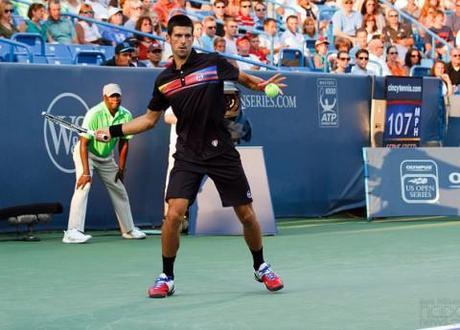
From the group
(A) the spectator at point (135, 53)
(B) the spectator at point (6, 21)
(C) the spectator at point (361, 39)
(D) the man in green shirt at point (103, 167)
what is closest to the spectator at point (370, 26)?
(C) the spectator at point (361, 39)

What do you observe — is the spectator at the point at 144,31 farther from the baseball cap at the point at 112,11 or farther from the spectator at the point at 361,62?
the spectator at the point at 361,62

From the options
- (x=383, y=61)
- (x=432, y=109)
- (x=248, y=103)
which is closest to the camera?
(x=248, y=103)

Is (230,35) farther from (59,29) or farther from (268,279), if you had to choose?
(268,279)

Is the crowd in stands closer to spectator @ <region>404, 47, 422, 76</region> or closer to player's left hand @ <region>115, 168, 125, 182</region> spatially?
spectator @ <region>404, 47, 422, 76</region>

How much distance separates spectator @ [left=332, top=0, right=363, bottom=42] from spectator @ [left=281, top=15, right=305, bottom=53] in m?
1.18

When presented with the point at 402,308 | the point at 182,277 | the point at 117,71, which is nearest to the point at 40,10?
the point at 117,71

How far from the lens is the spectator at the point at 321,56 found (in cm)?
1742

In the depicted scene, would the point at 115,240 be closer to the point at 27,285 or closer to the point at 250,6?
the point at 27,285

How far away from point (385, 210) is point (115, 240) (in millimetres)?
4152

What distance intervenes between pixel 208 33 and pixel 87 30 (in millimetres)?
2024

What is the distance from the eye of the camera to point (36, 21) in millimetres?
15000

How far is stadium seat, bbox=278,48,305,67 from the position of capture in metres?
17.4

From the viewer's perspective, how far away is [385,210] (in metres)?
14.5

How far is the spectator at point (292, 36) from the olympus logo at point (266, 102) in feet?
12.1
